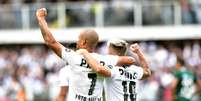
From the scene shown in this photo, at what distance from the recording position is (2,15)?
3244cm

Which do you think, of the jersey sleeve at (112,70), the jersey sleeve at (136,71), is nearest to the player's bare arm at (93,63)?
the jersey sleeve at (112,70)

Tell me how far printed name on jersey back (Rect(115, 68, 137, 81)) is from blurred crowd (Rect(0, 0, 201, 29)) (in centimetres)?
1935

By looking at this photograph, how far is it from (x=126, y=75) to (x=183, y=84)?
5.42m

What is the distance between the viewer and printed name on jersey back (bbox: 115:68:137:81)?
444 inches

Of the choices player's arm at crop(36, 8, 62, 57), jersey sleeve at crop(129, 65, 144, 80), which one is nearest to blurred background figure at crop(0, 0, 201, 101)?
jersey sleeve at crop(129, 65, 144, 80)

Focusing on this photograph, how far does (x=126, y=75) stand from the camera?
11336 mm

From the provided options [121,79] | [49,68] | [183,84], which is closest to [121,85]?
[121,79]

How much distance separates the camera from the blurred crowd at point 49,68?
76.7ft

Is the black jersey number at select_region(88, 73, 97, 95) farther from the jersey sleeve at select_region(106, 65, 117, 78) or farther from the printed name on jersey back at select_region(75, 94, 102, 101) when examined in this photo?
the jersey sleeve at select_region(106, 65, 117, 78)

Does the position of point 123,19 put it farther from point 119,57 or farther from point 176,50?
point 119,57

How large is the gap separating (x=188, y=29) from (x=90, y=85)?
20073 mm

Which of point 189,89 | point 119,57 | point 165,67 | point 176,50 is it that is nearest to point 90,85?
point 119,57

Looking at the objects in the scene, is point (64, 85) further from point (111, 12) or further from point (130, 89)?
point (111, 12)

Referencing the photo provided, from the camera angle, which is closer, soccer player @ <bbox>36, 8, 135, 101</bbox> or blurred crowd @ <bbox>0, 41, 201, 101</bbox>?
soccer player @ <bbox>36, 8, 135, 101</bbox>
